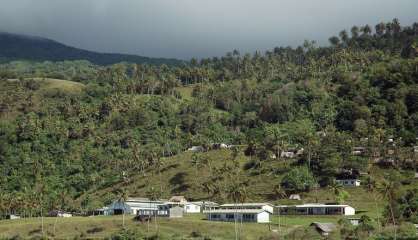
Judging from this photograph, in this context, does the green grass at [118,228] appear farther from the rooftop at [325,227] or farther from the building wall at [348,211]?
the building wall at [348,211]

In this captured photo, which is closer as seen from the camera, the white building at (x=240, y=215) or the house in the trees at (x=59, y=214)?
the white building at (x=240, y=215)

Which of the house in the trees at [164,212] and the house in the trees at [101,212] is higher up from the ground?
the house in the trees at [164,212]

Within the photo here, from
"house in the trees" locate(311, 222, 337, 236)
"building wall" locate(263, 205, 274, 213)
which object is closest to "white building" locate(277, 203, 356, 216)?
"building wall" locate(263, 205, 274, 213)

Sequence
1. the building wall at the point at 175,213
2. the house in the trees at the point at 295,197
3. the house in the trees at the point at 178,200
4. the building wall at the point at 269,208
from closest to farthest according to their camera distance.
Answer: the building wall at the point at 269,208 < the building wall at the point at 175,213 < the house in the trees at the point at 295,197 < the house in the trees at the point at 178,200

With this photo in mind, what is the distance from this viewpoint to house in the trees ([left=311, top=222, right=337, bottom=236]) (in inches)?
5000

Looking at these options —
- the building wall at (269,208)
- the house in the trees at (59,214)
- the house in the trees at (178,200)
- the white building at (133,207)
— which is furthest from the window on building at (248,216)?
the house in the trees at (59,214)

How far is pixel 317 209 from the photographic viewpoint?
153m

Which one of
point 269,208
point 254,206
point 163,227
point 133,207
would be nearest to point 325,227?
point 269,208

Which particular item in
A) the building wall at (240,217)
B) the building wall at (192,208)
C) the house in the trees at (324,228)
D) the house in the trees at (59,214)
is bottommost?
the house in the trees at (59,214)

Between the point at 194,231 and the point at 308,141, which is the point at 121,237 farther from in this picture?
the point at 308,141

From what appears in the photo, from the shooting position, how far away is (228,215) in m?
151

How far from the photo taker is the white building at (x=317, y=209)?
149750 millimetres

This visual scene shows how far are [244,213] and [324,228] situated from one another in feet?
82.3

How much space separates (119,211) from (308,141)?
5057 centimetres
